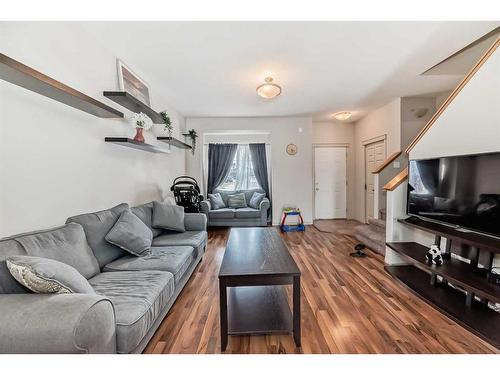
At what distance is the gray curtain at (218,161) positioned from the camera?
19.3 ft

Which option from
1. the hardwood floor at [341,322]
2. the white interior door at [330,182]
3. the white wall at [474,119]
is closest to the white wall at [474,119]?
the white wall at [474,119]

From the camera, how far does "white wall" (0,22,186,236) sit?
5.13 feet

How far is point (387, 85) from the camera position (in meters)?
3.70

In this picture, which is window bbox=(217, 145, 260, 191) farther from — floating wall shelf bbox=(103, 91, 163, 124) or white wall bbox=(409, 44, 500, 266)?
white wall bbox=(409, 44, 500, 266)

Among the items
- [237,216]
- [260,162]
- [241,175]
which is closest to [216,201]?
[237,216]

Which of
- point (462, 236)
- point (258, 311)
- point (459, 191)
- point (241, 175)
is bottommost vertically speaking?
point (258, 311)

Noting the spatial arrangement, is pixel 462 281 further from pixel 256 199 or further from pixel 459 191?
pixel 256 199

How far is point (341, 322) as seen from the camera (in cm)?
186

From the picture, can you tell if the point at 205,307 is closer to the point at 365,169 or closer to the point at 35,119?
the point at 35,119

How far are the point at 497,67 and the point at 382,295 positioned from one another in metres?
2.24

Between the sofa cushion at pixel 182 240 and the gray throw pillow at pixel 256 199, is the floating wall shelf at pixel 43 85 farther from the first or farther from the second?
the gray throw pillow at pixel 256 199

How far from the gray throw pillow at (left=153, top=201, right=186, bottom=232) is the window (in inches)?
116

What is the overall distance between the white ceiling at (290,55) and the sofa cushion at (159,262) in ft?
7.13

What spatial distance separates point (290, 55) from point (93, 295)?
290 cm
